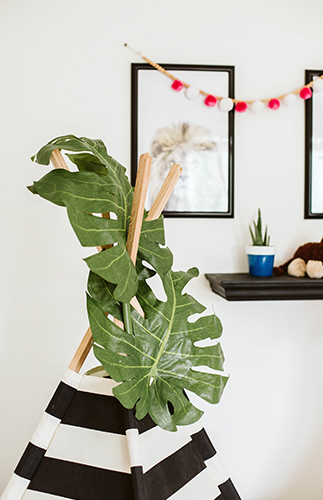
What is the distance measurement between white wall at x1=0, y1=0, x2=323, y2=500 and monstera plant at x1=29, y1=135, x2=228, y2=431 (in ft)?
2.15

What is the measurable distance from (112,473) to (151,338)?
0.25 m

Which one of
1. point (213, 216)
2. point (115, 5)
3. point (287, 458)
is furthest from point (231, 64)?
point (287, 458)

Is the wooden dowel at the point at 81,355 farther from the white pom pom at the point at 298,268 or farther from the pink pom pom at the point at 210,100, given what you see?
the pink pom pom at the point at 210,100

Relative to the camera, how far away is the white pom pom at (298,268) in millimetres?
1359

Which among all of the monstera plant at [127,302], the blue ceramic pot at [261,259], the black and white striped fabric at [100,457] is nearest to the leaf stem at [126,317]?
the monstera plant at [127,302]

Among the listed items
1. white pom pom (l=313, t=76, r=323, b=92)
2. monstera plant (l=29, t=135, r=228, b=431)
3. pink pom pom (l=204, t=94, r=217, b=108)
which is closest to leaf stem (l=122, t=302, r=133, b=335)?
monstera plant (l=29, t=135, r=228, b=431)

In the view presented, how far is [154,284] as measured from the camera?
4.69ft

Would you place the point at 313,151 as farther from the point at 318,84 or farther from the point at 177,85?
the point at 177,85

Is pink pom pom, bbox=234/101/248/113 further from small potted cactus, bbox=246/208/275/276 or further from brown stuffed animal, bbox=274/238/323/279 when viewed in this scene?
brown stuffed animal, bbox=274/238/323/279

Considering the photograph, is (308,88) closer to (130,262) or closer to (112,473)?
(130,262)

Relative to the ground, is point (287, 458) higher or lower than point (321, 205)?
lower

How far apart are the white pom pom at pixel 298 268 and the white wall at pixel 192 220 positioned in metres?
0.11

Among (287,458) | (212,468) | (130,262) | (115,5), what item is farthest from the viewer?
(287,458)

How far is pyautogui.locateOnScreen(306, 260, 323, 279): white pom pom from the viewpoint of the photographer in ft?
4.28
